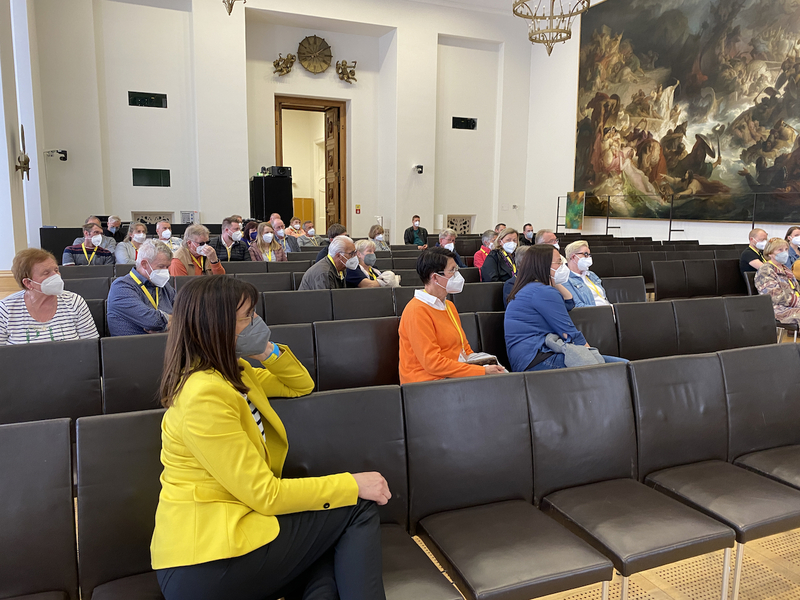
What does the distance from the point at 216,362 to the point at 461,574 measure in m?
0.97

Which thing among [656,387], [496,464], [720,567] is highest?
[656,387]

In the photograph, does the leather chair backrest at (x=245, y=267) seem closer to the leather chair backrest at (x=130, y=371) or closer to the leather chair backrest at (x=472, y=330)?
the leather chair backrest at (x=130, y=371)

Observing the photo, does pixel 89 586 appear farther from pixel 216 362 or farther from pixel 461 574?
pixel 461 574

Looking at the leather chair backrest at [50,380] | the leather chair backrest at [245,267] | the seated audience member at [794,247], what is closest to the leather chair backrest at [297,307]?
the leather chair backrest at [50,380]

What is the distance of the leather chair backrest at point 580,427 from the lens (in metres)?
2.17

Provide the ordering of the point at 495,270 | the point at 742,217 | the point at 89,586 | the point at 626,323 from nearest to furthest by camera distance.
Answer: the point at 89,586 → the point at 626,323 → the point at 495,270 → the point at 742,217

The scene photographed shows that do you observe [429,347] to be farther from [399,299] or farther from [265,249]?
A: [265,249]

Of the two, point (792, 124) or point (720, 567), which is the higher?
point (792, 124)

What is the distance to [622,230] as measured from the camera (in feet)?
44.6

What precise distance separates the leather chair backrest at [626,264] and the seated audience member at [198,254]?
4.67 metres

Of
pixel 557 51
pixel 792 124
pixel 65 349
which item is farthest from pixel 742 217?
pixel 65 349

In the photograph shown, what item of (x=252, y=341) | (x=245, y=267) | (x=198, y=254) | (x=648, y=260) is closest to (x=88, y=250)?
(x=198, y=254)

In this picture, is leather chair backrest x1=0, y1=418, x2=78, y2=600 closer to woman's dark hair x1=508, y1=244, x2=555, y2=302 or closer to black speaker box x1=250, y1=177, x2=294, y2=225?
woman's dark hair x1=508, y1=244, x2=555, y2=302

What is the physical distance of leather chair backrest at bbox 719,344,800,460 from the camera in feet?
8.23
